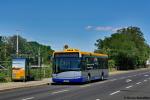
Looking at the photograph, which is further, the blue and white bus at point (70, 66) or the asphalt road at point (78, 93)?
the blue and white bus at point (70, 66)

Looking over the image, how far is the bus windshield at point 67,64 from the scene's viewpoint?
33281mm

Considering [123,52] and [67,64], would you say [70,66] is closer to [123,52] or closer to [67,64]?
[67,64]

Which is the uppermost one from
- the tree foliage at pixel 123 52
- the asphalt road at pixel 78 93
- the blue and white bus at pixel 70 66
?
the tree foliage at pixel 123 52

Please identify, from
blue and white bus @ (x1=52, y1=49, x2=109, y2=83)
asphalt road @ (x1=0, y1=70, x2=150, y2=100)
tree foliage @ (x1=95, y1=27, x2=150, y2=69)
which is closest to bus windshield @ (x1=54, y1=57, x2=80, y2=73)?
blue and white bus @ (x1=52, y1=49, x2=109, y2=83)

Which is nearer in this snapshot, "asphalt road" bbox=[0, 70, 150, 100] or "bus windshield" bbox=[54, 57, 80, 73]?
"asphalt road" bbox=[0, 70, 150, 100]

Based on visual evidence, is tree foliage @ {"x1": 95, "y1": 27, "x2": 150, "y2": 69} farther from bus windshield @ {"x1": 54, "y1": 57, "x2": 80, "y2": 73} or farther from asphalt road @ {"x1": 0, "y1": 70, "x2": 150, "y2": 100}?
asphalt road @ {"x1": 0, "y1": 70, "x2": 150, "y2": 100}

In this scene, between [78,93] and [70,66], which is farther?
[70,66]

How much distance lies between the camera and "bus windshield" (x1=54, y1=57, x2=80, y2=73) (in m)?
33.3

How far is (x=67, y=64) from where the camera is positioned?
33438 millimetres

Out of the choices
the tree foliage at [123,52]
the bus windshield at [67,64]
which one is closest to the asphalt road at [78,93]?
the bus windshield at [67,64]

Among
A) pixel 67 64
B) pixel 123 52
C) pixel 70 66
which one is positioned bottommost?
pixel 70 66

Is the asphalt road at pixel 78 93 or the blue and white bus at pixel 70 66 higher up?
the blue and white bus at pixel 70 66

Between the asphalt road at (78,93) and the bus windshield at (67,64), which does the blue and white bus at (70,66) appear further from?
the asphalt road at (78,93)

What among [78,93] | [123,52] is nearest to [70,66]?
[78,93]
